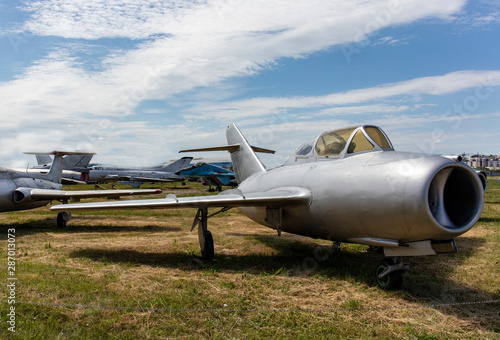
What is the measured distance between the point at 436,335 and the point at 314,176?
321 cm

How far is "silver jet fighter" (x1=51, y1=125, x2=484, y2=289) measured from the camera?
16.1ft

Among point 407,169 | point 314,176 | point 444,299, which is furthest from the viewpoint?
point 314,176

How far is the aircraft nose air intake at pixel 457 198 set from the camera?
4.99 meters

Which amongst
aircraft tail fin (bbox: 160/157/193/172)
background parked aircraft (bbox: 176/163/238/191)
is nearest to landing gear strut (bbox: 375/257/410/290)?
background parked aircraft (bbox: 176/163/238/191)

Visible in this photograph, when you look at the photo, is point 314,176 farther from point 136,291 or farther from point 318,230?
point 136,291

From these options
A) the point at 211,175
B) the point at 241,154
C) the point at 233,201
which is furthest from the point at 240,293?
the point at 211,175

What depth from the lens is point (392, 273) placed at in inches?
222

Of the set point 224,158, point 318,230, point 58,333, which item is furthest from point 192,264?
point 224,158

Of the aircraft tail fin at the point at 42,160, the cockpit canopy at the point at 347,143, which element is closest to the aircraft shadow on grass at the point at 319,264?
A: the cockpit canopy at the point at 347,143

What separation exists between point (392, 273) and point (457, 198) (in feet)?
4.98

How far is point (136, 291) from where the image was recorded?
5.51 metres

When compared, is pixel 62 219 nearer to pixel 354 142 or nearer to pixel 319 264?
pixel 319 264

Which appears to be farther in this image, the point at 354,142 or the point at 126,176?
the point at 126,176

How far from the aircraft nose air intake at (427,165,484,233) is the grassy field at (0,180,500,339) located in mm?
1214
